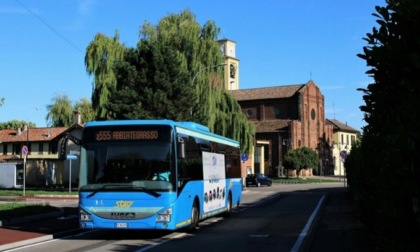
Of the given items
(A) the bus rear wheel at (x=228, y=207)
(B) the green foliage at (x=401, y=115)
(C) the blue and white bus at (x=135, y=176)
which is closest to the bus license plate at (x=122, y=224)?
(C) the blue and white bus at (x=135, y=176)

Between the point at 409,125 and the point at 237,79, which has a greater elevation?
the point at 237,79

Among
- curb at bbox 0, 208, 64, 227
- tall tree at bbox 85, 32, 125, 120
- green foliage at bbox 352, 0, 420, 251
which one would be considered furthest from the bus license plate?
tall tree at bbox 85, 32, 125, 120

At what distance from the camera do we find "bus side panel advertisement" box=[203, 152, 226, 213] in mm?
16500

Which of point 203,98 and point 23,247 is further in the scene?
point 203,98

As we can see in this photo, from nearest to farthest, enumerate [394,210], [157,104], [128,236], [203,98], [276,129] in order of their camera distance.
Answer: [394,210] → [128,236] → [157,104] → [203,98] → [276,129]

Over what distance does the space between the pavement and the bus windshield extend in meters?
2.13

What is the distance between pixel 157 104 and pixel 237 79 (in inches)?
3622

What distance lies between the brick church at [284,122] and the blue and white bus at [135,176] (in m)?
71.0

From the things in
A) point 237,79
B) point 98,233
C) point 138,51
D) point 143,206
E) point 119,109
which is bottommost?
point 98,233

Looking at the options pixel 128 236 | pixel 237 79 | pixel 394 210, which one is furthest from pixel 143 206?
pixel 237 79

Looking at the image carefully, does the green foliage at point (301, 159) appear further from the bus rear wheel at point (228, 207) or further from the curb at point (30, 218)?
the curb at point (30, 218)

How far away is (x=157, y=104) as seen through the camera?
Answer: 31.5 metres

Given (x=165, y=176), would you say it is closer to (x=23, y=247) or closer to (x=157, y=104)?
(x=23, y=247)

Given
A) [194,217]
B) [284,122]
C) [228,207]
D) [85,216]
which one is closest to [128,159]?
[85,216]
